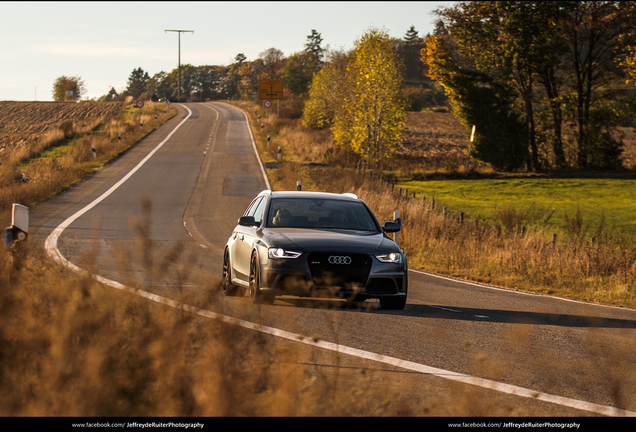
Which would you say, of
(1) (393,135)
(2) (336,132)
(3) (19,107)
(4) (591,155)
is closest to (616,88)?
(4) (591,155)

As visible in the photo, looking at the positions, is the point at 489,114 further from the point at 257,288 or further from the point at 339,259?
the point at 257,288

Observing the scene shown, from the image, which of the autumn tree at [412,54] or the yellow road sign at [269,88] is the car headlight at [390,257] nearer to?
the yellow road sign at [269,88]

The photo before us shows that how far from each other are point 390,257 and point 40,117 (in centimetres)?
5944

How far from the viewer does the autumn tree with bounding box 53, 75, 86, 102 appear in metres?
108

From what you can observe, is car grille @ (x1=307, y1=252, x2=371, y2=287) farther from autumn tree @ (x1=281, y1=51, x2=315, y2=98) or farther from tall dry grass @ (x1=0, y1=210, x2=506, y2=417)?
autumn tree @ (x1=281, y1=51, x2=315, y2=98)

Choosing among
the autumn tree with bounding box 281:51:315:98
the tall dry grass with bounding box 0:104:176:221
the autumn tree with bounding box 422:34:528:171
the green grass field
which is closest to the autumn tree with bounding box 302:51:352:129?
the tall dry grass with bounding box 0:104:176:221

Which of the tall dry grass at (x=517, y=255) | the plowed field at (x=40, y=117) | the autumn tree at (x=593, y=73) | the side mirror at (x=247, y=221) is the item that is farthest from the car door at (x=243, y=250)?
the autumn tree at (x=593, y=73)

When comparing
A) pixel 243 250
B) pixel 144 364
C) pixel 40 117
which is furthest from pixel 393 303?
pixel 40 117

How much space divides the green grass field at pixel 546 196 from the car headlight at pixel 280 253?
19.8m

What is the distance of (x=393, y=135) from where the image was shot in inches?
1924

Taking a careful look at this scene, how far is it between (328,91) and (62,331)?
65973 mm

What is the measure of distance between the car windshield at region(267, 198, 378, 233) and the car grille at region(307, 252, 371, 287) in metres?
1.34

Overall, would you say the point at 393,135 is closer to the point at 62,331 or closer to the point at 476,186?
the point at 476,186

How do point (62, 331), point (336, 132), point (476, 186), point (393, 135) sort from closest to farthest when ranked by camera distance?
point (62, 331), point (476, 186), point (393, 135), point (336, 132)
